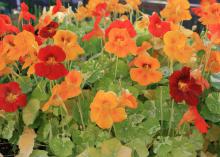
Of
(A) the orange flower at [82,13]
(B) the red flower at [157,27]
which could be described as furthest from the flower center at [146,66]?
(A) the orange flower at [82,13]

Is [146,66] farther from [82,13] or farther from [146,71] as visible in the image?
[82,13]

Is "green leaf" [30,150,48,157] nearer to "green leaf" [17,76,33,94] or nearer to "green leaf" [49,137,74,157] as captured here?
"green leaf" [49,137,74,157]

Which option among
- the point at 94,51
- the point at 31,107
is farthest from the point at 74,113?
the point at 94,51

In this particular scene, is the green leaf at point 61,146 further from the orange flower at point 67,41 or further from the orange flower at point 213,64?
the orange flower at point 213,64

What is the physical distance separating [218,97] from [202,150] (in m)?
0.14

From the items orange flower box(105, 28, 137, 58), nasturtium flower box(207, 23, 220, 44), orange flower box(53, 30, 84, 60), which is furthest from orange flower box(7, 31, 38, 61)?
nasturtium flower box(207, 23, 220, 44)

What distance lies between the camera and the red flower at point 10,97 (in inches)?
38.8

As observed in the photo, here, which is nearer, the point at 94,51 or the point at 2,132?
the point at 2,132

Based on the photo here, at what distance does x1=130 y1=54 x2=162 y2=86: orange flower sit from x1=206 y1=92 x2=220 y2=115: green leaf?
13cm

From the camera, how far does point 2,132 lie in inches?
41.1

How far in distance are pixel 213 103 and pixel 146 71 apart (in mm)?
166

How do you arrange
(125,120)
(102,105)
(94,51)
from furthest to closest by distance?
(94,51)
(125,120)
(102,105)

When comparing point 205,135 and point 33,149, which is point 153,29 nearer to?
point 205,135

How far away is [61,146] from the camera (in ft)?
3.15
